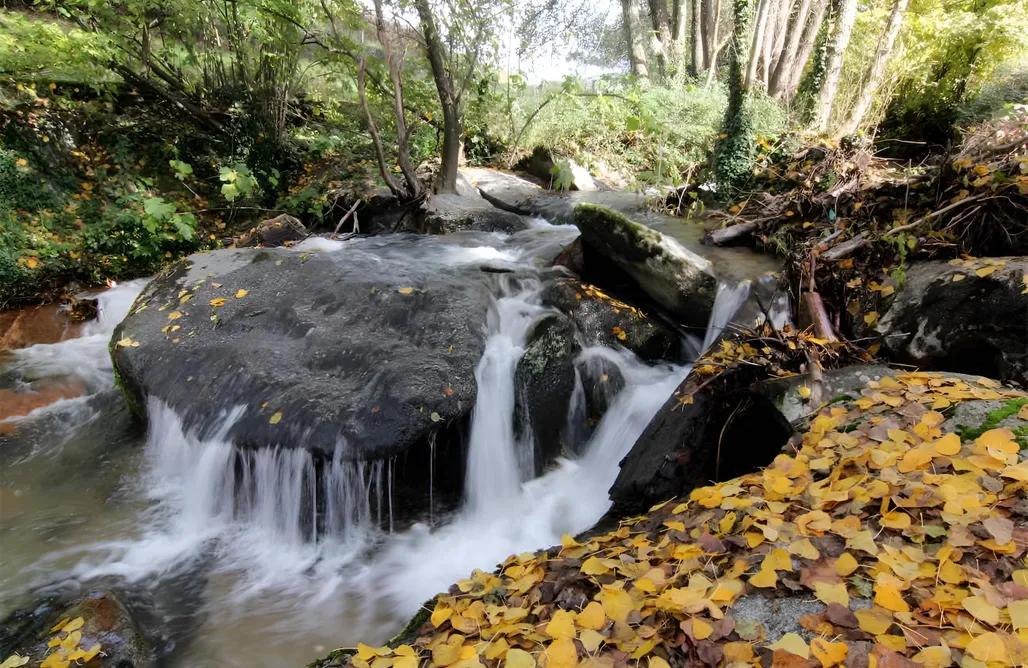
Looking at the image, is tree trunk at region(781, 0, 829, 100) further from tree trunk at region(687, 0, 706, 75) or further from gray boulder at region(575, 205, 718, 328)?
tree trunk at region(687, 0, 706, 75)

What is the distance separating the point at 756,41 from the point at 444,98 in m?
4.87

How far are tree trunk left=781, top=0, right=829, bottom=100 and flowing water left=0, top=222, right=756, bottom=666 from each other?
4.86m

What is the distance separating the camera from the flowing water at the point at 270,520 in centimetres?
349

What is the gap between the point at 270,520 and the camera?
13.5 feet

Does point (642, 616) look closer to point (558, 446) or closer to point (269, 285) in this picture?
point (558, 446)

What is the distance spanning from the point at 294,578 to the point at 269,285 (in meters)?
3.32

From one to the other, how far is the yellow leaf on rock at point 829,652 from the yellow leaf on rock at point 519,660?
853mm

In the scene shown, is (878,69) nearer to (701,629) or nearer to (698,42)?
(698,42)

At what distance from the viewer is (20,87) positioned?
25.4 feet

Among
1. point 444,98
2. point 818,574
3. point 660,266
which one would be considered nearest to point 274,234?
point 444,98

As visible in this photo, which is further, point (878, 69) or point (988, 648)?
point (878, 69)

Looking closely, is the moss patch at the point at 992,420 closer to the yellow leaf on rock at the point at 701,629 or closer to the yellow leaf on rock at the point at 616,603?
the yellow leaf on rock at the point at 701,629

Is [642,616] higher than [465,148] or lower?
lower

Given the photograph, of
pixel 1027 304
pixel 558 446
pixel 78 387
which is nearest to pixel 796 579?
pixel 1027 304
